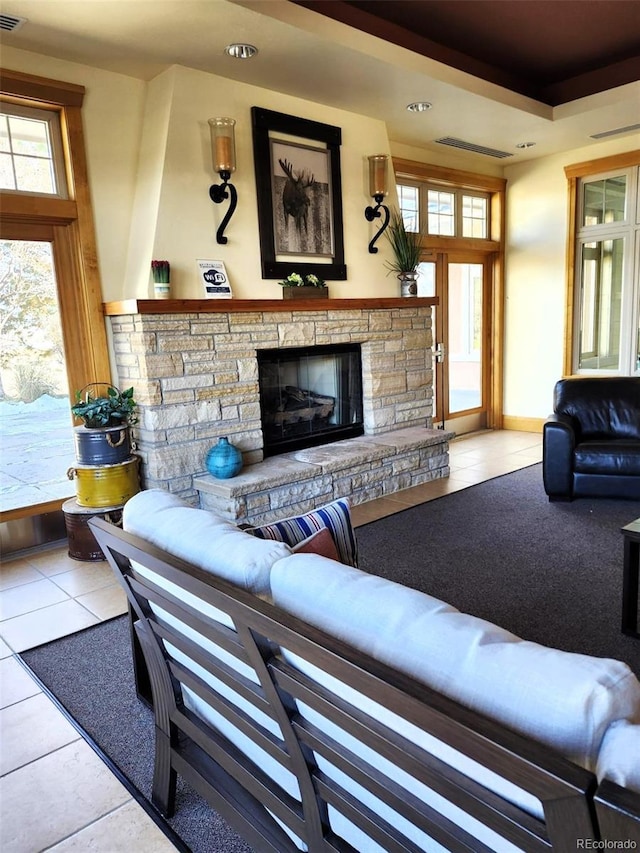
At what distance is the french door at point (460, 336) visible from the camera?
6312 millimetres

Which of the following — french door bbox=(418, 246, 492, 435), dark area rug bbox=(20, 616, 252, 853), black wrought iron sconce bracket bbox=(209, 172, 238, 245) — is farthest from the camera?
french door bbox=(418, 246, 492, 435)

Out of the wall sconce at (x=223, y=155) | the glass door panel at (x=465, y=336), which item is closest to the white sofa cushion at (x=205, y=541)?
the wall sconce at (x=223, y=155)

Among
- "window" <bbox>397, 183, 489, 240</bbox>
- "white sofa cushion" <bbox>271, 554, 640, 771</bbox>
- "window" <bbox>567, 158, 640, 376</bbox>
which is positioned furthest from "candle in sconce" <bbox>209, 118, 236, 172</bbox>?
"window" <bbox>567, 158, 640, 376</bbox>

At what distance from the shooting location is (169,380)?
3.70 metres

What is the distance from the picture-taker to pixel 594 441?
14.4ft

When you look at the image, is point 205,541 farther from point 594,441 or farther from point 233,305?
point 594,441

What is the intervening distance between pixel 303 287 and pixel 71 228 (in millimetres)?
1581

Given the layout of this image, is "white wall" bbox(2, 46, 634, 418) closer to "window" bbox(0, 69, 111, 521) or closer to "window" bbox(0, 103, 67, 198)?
"window" bbox(0, 69, 111, 521)

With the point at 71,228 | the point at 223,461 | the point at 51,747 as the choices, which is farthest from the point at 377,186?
the point at 51,747

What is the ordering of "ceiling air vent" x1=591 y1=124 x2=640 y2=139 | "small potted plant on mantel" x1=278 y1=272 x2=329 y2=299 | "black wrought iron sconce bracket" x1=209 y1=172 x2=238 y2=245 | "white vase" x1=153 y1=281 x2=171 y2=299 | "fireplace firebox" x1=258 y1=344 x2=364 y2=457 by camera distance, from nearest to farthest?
1. "white vase" x1=153 y1=281 x2=171 y2=299
2. "black wrought iron sconce bracket" x1=209 y1=172 x2=238 y2=245
3. "small potted plant on mantel" x1=278 y1=272 x2=329 y2=299
4. "fireplace firebox" x1=258 y1=344 x2=364 y2=457
5. "ceiling air vent" x1=591 y1=124 x2=640 y2=139

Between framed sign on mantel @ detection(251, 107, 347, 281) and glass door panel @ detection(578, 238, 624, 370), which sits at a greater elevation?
framed sign on mantel @ detection(251, 107, 347, 281)

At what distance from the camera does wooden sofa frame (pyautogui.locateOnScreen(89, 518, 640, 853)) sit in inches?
27.1

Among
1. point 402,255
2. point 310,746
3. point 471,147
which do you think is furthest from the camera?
point 471,147

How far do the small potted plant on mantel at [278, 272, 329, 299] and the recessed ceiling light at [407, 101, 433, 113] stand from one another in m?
1.49
